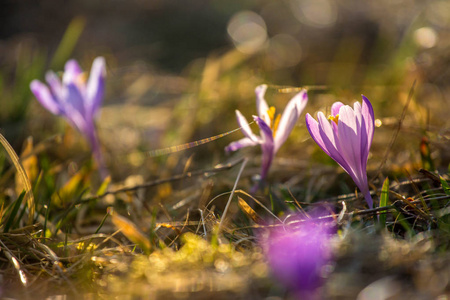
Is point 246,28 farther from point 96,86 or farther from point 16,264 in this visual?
point 16,264

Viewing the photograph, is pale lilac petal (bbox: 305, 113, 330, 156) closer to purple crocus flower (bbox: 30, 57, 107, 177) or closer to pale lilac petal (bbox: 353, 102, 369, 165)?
pale lilac petal (bbox: 353, 102, 369, 165)

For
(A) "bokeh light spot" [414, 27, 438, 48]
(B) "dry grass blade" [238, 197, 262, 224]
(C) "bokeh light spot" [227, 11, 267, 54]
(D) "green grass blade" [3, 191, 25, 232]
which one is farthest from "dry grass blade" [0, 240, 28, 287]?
(C) "bokeh light spot" [227, 11, 267, 54]

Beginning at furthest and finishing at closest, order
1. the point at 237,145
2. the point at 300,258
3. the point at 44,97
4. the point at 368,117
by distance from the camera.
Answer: the point at 44,97 < the point at 237,145 < the point at 368,117 < the point at 300,258

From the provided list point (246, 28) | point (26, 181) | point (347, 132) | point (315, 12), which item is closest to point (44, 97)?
point (26, 181)

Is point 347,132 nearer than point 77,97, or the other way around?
point 347,132

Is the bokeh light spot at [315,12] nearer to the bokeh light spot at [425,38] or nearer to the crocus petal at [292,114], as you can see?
the bokeh light spot at [425,38]

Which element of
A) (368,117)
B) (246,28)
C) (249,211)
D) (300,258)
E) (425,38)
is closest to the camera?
(300,258)
